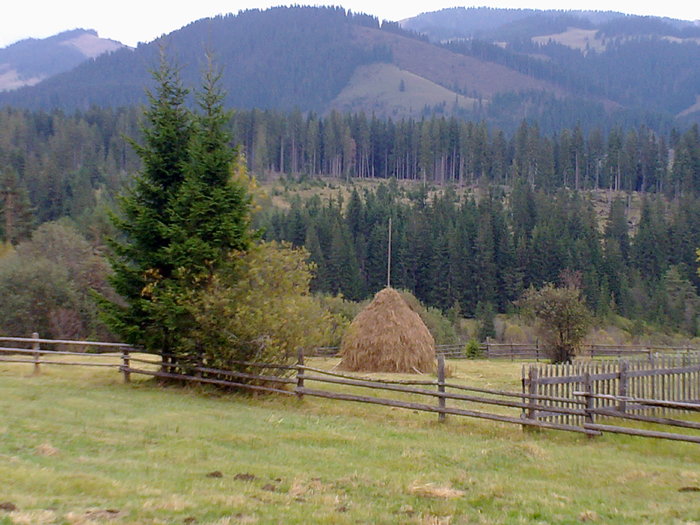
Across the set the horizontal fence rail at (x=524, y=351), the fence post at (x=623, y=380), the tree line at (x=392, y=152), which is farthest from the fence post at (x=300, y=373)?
the tree line at (x=392, y=152)

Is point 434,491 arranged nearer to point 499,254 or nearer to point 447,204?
point 499,254

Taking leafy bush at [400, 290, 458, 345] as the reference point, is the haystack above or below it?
above

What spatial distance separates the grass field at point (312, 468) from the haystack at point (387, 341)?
11.4 m

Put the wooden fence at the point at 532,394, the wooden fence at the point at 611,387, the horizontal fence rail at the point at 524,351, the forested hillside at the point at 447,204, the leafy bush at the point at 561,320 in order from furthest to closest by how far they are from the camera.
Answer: the forested hillside at the point at 447,204, the horizontal fence rail at the point at 524,351, the leafy bush at the point at 561,320, the wooden fence at the point at 611,387, the wooden fence at the point at 532,394

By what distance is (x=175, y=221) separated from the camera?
842 inches

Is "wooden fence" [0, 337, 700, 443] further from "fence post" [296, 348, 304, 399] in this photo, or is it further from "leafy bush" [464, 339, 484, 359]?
"leafy bush" [464, 339, 484, 359]

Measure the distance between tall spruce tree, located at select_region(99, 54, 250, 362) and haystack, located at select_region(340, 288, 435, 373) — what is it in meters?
9.78

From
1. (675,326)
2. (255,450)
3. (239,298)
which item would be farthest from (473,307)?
(255,450)

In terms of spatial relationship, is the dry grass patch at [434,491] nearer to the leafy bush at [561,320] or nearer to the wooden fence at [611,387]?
the wooden fence at [611,387]

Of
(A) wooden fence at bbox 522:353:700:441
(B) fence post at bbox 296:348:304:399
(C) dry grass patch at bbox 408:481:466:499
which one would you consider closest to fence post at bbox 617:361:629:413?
(A) wooden fence at bbox 522:353:700:441

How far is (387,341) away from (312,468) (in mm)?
18361

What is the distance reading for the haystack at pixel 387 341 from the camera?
96.0 feet

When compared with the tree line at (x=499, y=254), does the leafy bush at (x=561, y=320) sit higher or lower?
higher

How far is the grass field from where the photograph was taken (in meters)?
8.70
